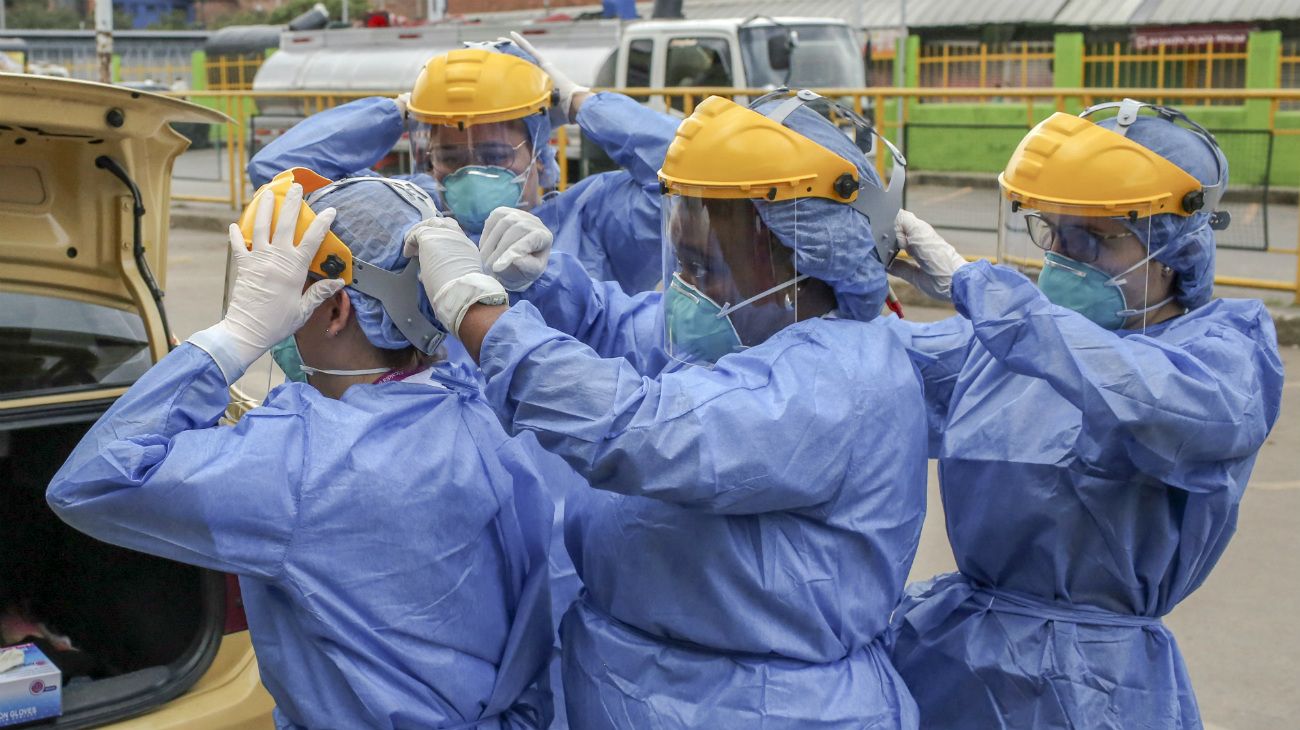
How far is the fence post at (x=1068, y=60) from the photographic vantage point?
714 inches

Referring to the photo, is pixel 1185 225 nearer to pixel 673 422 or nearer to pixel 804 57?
pixel 673 422

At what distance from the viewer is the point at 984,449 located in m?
2.60

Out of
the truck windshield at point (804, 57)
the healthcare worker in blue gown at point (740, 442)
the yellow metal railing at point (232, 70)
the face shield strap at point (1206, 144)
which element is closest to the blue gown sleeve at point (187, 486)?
the healthcare worker in blue gown at point (740, 442)

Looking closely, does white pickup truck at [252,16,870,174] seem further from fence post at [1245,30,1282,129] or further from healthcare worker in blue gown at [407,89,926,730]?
healthcare worker in blue gown at [407,89,926,730]

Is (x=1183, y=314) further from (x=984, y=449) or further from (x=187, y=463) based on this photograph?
(x=187, y=463)

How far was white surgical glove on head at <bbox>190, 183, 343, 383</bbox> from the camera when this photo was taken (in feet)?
6.83

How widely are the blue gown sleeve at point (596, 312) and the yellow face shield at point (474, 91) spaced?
33.6 inches

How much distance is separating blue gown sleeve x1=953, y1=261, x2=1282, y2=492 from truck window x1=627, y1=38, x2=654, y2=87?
12.8 metres

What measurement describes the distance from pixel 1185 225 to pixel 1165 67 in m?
16.3

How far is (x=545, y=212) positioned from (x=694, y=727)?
2.11 meters

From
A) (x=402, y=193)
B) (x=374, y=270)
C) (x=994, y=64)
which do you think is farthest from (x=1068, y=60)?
(x=374, y=270)

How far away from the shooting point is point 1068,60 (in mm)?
18266

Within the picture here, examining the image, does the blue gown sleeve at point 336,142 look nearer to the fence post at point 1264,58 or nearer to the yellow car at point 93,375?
the yellow car at point 93,375

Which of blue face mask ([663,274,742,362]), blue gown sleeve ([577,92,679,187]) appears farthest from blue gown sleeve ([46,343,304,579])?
blue gown sleeve ([577,92,679,187])
